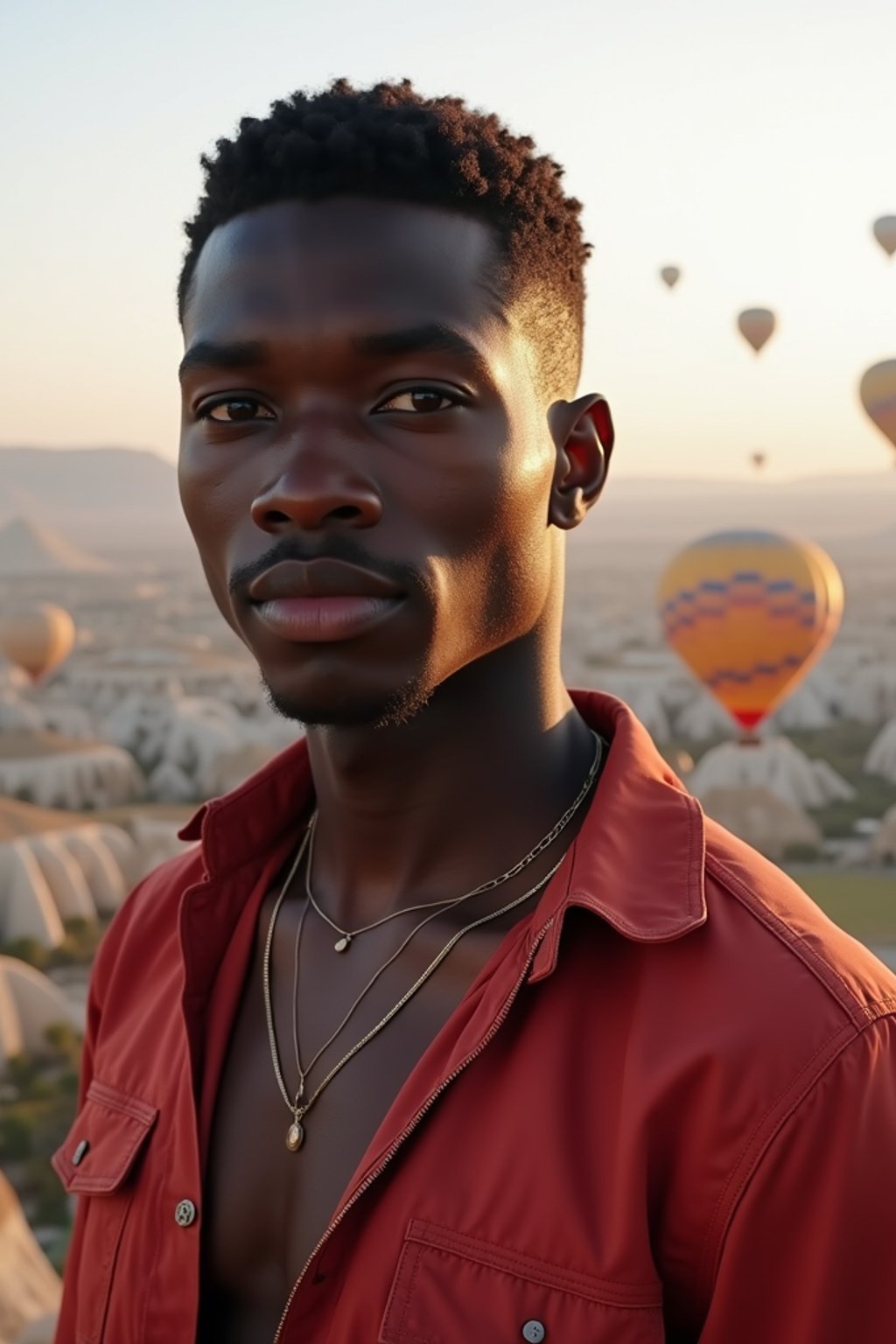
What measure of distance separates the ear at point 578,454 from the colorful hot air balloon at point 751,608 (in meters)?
18.3

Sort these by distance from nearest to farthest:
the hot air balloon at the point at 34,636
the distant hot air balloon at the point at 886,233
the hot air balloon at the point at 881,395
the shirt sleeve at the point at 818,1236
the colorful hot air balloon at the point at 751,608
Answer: the shirt sleeve at the point at 818,1236 → the colorful hot air balloon at the point at 751,608 → the hot air balloon at the point at 881,395 → the distant hot air balloon at the point at 886,233 → the hot air balloon at the point at 34,636

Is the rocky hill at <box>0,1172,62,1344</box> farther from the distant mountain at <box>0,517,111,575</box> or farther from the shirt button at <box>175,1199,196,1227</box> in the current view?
the distant mountain at <box>0,517,111,575</box>

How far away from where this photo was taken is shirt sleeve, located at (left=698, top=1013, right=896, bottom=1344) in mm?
1381

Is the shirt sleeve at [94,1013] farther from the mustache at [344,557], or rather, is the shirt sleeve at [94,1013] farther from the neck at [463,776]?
the mustache at [344,557]

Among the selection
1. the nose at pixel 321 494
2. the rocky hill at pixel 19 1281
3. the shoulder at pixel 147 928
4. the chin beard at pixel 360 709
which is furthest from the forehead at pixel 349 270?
the rocky hill at pixel 19 1281

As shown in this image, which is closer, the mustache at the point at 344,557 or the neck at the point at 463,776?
the mustache at the point at 344,557

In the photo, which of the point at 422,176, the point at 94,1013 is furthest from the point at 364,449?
the point at 94,1013

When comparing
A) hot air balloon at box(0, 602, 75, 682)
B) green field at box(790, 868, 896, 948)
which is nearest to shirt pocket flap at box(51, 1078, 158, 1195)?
green field at box(790, 868, 896, 948)

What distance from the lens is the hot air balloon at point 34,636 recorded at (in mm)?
35812

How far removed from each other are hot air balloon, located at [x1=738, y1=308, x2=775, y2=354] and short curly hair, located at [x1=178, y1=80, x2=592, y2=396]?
103 ft

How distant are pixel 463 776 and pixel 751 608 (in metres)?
18.6

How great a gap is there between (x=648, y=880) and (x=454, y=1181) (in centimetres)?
34

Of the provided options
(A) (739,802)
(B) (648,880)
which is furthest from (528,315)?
(A) (739,802)

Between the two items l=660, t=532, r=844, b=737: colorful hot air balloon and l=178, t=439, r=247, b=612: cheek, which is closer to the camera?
l=178, t=439, r=247, b=612: cheek
